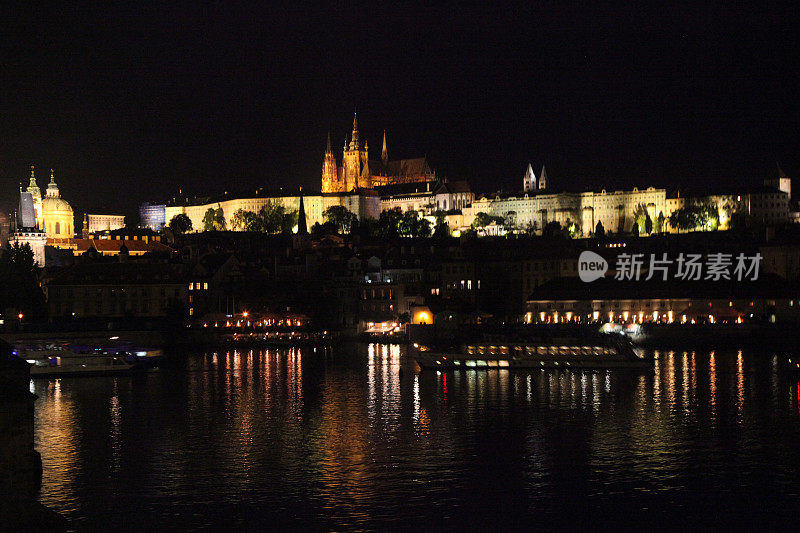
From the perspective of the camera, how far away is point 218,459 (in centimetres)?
2227

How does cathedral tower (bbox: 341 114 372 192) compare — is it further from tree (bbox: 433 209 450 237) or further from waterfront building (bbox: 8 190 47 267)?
waterfront building (bbox: 8 190 47 267)

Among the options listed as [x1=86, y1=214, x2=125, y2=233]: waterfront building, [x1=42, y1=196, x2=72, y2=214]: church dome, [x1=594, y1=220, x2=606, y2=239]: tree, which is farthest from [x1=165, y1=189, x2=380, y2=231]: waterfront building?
[x1=594, y1=220, x2=606, y2=239]: tree

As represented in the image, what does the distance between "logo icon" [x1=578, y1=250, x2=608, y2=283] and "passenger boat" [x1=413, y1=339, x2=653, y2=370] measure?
2065cm

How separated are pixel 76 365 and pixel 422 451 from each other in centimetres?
2112

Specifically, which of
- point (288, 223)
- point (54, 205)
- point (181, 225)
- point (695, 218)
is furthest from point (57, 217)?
point (695, 218)

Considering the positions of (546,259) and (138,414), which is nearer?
(138,414)

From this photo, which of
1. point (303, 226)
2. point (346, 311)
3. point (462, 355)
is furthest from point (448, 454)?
point (303, 226)

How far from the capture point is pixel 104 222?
146 meters

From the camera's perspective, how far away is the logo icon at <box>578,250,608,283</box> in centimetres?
6277

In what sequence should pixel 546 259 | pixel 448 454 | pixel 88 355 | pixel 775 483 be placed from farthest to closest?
pixel 546 259 → pixel 88 355 → pixel 448 454 → pixel 775 483

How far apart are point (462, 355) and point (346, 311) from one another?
23.6m

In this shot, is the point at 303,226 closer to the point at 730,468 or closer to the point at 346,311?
the point at 346,311

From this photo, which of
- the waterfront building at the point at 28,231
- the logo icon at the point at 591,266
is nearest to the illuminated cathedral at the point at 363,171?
the waterfront building at the point at 28,231

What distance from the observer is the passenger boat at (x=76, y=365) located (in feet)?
129
